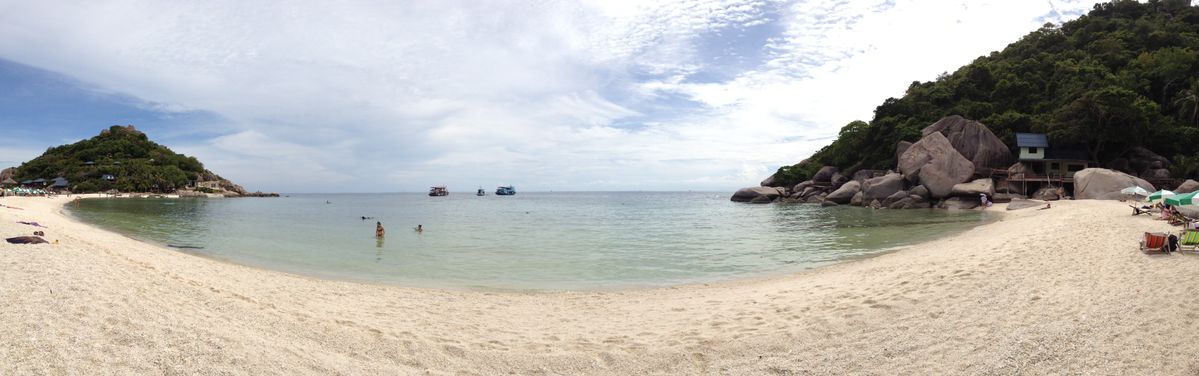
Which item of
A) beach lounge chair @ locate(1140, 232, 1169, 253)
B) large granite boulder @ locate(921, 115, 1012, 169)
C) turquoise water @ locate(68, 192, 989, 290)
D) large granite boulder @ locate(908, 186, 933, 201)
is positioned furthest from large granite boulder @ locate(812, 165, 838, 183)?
beach lounge chair @ locate(1140, 232, 1169, 253)

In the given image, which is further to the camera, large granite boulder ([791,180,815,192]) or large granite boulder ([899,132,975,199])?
large granite boulder ([791,180,815,192])

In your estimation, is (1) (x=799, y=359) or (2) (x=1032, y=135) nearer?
(1) (x=799, y=359)

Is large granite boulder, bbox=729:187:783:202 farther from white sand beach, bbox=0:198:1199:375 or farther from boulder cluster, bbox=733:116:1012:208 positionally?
white sand beach, bbox=0:198:1199:375

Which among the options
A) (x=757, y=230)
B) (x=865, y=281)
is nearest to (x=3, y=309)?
(x=865, y=281)

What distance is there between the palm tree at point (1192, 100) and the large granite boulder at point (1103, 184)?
644 inches

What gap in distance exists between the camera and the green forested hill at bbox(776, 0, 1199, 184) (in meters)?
43.2

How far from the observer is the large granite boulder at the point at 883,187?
4844cm

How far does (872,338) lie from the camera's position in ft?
23.8

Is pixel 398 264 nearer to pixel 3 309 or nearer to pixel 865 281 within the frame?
pixel 3 309

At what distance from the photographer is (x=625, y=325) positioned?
9000 millimetres

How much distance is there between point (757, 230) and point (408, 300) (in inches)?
882

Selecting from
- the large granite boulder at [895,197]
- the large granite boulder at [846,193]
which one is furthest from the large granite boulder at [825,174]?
the large granite boulder at [895,197]

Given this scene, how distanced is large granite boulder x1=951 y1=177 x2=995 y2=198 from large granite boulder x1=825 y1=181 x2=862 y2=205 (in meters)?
10.0

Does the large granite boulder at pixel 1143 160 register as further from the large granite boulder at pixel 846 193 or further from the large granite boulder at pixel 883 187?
the large granite boulder at pixel 846 193
